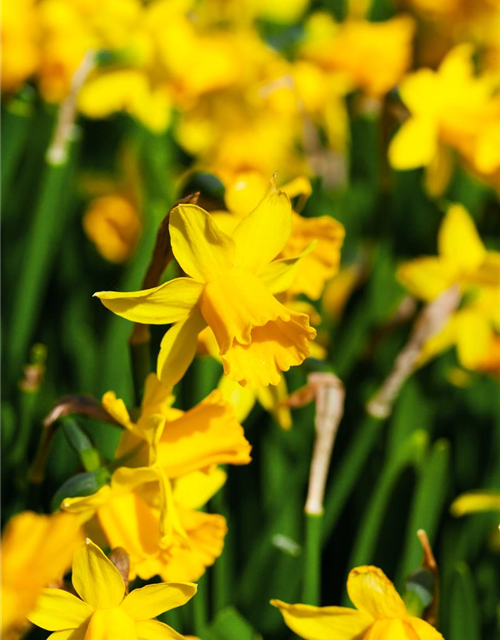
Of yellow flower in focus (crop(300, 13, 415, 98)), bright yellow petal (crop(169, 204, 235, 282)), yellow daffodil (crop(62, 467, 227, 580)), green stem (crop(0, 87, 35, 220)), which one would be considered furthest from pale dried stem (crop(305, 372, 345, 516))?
yellow flower in focus (crop(300, 13, 415, 98))

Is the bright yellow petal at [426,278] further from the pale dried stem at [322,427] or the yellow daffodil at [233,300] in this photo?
the yellow daffodil at [233,300]

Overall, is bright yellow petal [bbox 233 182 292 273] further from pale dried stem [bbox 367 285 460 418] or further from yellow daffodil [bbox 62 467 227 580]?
pale dried stem [bbox 367 285 460 418]

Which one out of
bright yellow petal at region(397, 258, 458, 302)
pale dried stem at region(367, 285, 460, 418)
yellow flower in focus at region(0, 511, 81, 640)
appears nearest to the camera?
yellow flower in focus at region(0, 511, 81, 640)

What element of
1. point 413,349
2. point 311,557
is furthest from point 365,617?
point 413,349

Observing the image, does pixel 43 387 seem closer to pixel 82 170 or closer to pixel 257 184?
pixel 257 184

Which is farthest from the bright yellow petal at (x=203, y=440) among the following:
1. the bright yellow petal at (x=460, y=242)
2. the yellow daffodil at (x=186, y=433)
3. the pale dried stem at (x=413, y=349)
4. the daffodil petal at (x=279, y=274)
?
the bright yellow petal at (x=460, y=242)

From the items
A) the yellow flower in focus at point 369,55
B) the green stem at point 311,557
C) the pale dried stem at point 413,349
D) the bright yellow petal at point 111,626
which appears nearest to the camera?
the bright yellow petal at point 111,626

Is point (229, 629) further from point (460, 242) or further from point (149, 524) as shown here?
point (460, 242)
